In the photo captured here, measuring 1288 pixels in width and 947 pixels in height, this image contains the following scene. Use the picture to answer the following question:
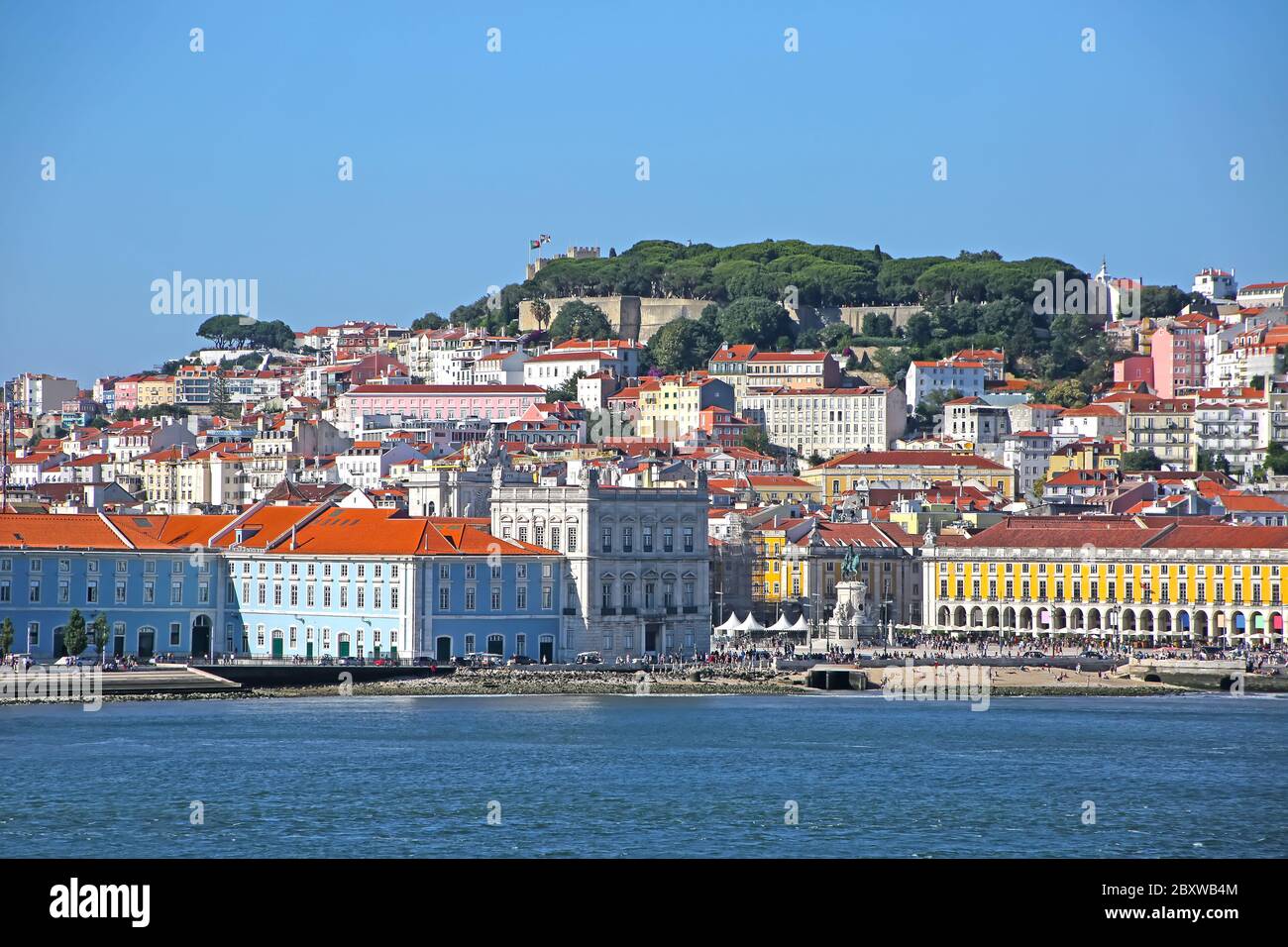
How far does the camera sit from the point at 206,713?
107ft

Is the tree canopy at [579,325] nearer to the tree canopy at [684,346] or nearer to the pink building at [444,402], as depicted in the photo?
the tree canopy at [684,346]

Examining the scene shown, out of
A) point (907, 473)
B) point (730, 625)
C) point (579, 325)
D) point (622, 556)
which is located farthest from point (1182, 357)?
point (622, 556)

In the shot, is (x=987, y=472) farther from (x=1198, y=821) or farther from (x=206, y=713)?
(x=1198, y=821)

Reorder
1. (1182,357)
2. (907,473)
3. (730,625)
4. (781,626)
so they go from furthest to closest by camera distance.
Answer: (1182,357) < (907,473) < (781,626) < (730,625)

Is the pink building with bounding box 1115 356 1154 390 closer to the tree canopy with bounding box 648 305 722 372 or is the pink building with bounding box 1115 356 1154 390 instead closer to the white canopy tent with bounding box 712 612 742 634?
the tree canopy with bounding box 648 305 722 372

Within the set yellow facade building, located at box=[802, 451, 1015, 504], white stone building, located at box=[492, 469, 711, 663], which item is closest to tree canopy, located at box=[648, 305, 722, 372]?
yellow facade building, located at box=[802, 451, 1015, 504]

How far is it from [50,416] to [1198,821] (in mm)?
88654

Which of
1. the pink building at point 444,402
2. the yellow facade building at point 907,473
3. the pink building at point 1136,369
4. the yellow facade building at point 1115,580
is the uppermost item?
the pink building at point 1136,369

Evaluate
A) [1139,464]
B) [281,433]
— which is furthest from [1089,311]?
[281,433]

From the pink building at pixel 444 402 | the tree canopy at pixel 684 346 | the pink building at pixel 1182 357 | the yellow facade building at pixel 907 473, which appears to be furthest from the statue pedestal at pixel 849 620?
the tree canopy at pixel 684 346

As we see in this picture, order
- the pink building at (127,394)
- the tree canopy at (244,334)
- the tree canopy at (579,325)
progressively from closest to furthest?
the tree canopy at (579,325) → the pink building at (127,394) → the tree canopy at (244,334)

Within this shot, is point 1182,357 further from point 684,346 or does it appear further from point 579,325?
point 579,325

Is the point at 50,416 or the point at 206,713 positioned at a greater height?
the point at 50,416
